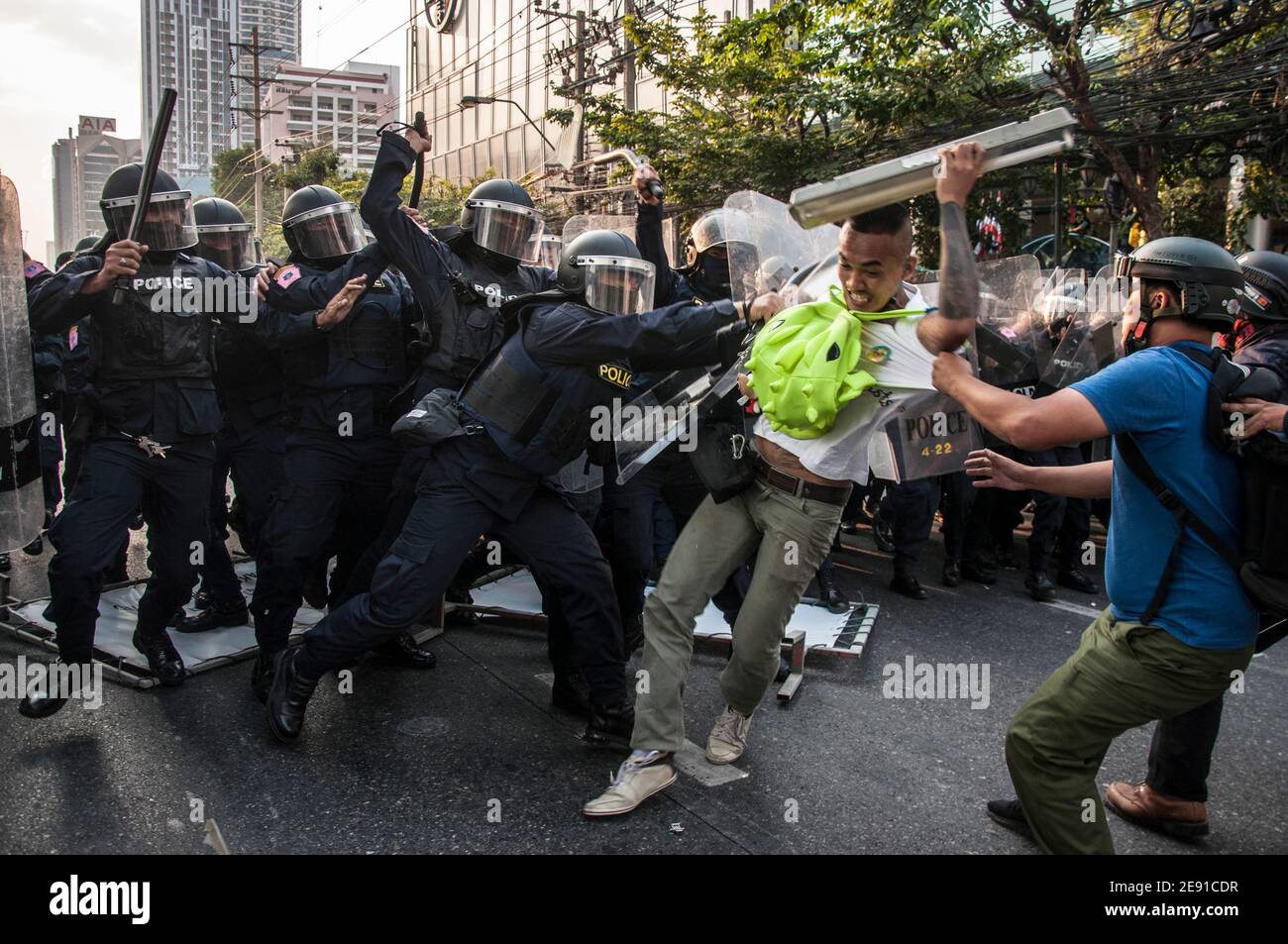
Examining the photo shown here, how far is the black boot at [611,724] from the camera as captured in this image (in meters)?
3.68

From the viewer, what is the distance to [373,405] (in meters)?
4.23

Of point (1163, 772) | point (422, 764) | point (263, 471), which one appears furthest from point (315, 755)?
point (1163, 772)

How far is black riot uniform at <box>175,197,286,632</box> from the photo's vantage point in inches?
194

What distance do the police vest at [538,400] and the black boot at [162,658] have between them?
72.5 inches

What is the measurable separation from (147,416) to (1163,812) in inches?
159

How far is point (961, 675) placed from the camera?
15.6ft

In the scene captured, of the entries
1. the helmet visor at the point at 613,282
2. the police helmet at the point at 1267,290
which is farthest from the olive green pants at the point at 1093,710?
the helmet visor at the point at 613,282

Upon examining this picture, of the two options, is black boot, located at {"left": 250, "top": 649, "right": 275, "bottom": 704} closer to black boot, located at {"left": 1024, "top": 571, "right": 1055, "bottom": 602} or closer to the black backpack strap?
the black backpack strap

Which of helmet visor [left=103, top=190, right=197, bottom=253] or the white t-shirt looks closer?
the white t-shirt

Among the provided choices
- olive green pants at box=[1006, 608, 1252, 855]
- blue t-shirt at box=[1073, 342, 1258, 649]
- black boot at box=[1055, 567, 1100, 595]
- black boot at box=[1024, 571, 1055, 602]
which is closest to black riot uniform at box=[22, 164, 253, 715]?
olive green pants at box=[1006, 608, 1252, 855]

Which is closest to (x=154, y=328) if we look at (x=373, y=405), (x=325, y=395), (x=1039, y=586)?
(x=325, y=395)

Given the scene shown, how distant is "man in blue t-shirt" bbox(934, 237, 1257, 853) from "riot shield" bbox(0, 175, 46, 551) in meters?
2.66
